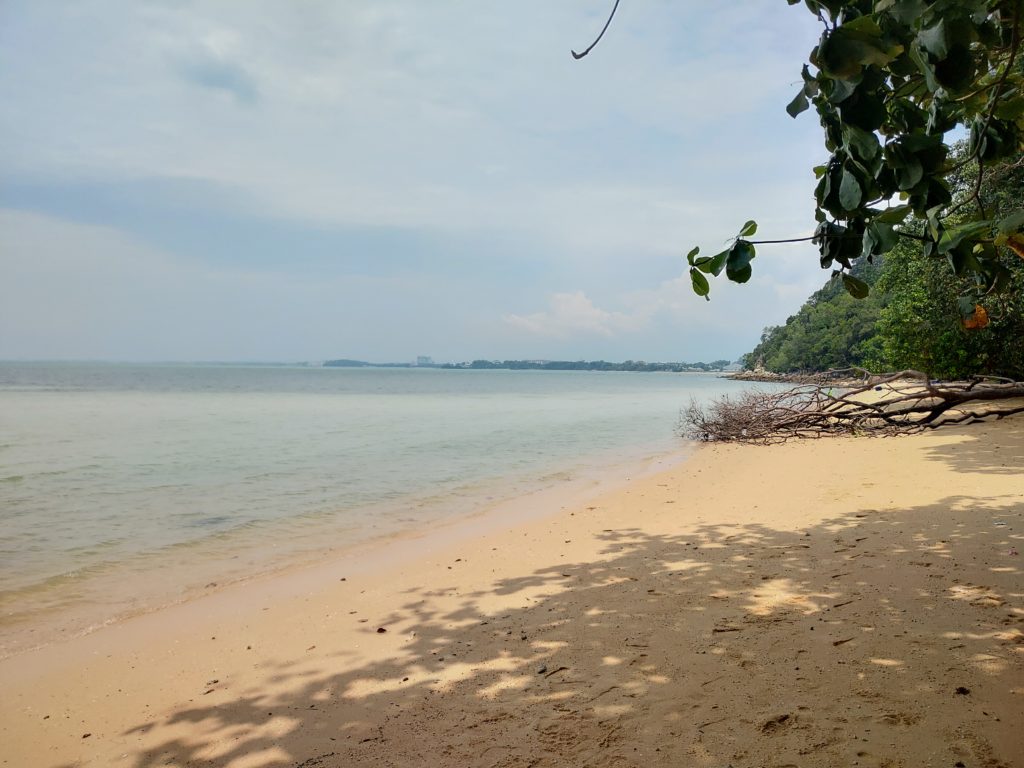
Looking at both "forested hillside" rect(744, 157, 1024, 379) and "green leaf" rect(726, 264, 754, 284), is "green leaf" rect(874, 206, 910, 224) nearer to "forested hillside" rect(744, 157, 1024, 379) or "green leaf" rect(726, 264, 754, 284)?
"green leaf" rect(726, 264, 754, 284)

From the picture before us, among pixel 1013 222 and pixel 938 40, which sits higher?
pixel 938 40

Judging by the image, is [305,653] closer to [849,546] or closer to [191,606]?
[191,606]

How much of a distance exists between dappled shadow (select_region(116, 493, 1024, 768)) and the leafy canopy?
1867 millimetres

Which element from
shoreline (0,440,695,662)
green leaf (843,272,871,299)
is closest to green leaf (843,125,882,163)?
green leaf (843,272,871,299)

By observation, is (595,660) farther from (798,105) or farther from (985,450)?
(985,450)

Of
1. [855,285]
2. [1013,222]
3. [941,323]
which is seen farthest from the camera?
[941,323]

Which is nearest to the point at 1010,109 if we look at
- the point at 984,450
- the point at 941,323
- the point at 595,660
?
the point at 595,660

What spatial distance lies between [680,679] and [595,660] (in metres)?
0.52

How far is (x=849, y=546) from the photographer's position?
17.6 feet

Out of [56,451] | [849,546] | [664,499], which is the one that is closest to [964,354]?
[664,499]

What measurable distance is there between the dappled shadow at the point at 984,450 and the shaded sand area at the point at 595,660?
2.70 metres

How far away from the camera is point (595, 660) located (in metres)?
3.50

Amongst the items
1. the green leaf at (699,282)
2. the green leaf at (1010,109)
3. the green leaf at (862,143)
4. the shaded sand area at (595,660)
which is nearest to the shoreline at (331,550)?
the shaded sand area at (595,660)

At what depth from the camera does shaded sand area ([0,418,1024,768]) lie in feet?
8.71
